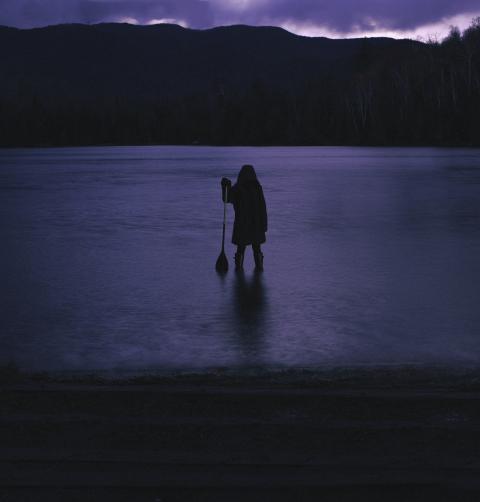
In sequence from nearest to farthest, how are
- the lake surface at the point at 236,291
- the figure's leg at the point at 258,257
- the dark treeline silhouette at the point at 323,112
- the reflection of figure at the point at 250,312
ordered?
the lake surface at the point at 236,291 → the reflection of figure at the point at 250,312 → the figure's leg at the point at 258,257 → the dark treeline silhouette at the point at 323,112

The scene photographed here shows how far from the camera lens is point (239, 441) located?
4.36m

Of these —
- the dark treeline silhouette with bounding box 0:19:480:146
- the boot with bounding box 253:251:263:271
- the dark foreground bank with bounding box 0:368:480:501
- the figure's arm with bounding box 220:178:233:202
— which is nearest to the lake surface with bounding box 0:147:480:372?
the boot with bounding box 253:251:263:271

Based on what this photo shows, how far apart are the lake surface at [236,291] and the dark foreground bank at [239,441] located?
1.38 metres

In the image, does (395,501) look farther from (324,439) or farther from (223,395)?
(223,395)

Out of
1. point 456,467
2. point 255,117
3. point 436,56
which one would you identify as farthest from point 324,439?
point 255,117

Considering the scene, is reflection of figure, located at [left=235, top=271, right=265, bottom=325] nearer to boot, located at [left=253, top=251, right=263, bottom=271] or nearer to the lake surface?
the lake surface

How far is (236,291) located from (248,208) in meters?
1.38

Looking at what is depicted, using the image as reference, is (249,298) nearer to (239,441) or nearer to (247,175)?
(247,175)

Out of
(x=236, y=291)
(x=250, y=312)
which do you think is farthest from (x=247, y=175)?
(x=250, y=312)

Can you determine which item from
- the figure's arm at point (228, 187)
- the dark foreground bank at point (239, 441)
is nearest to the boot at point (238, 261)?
the figure's arm at point (228, 187)

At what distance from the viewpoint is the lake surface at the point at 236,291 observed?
7.21m

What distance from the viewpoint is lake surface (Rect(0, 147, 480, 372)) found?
721 cm

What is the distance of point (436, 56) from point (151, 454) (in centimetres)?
11268

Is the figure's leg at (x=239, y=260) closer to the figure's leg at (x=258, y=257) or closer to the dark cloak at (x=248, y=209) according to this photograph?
the figure's leg at (x=258, y=257)
